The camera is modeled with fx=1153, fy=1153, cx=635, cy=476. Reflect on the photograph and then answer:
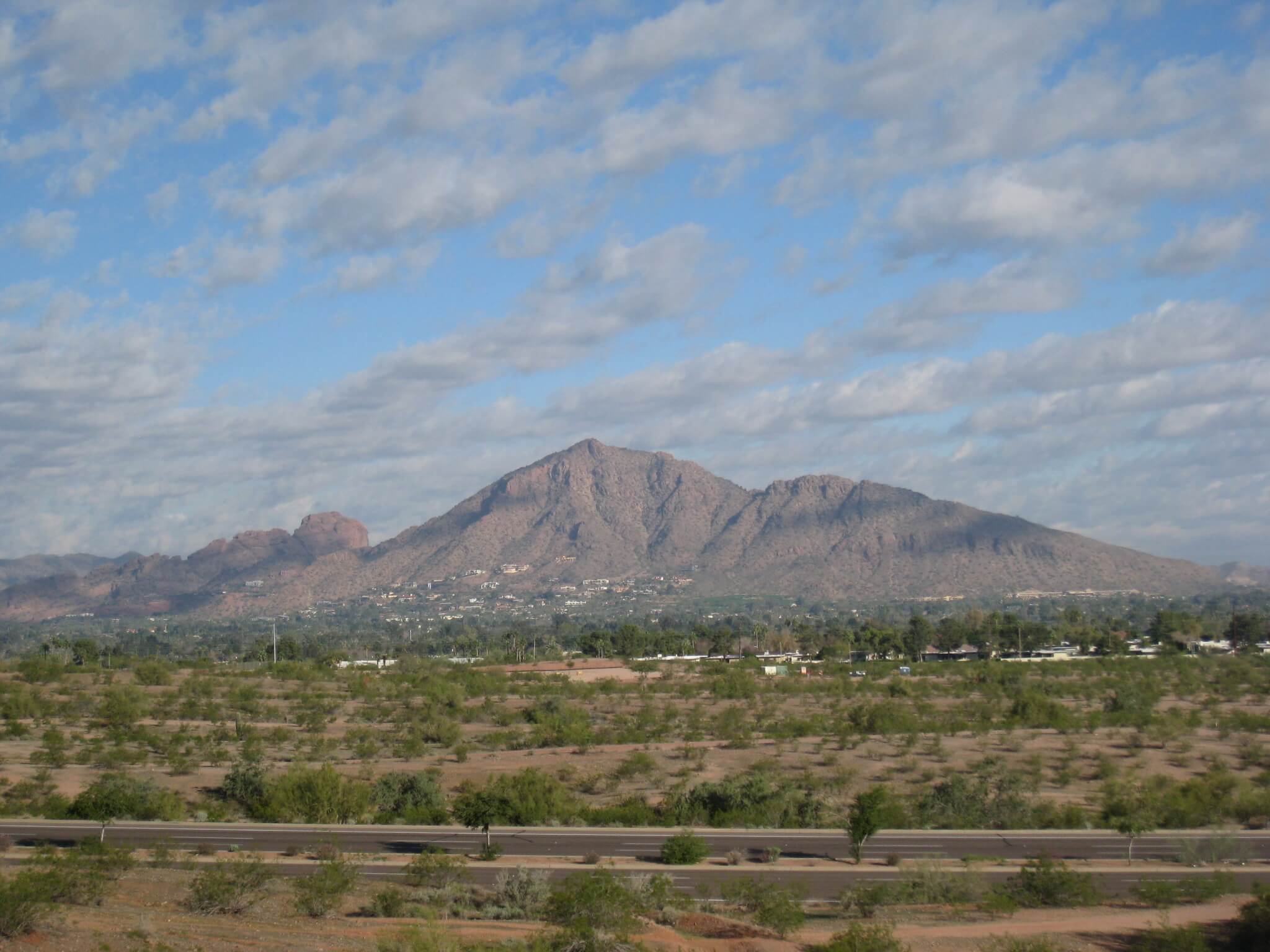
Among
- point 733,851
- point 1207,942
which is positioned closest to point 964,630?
point 733,851

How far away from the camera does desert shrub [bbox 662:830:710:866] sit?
32.6m

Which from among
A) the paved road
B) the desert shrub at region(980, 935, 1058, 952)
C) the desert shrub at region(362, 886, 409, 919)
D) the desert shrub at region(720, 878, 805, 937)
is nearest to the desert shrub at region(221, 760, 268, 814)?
the paved road

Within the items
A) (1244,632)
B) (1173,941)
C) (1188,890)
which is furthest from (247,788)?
(1244,632)

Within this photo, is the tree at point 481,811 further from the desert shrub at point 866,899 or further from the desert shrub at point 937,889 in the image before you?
the desert shrub at point 937,889

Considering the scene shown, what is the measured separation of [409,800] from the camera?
43469mm

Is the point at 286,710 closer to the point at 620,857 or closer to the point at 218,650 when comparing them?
the point at 620,857

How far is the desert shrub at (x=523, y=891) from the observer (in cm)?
2522

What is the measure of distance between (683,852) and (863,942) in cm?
1377

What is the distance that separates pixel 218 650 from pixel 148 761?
372 feet

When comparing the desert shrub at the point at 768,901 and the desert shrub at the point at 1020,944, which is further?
the desert shrub at the point at 768,901

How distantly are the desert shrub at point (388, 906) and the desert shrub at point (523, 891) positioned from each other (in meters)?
2.25

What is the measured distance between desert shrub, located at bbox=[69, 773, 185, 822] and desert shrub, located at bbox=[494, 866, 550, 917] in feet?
58.8

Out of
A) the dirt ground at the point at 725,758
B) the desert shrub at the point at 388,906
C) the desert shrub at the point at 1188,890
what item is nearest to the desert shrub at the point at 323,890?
the desert shrub at the point at 388,906

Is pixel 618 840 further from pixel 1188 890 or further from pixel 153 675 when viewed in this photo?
pixel 153 675
